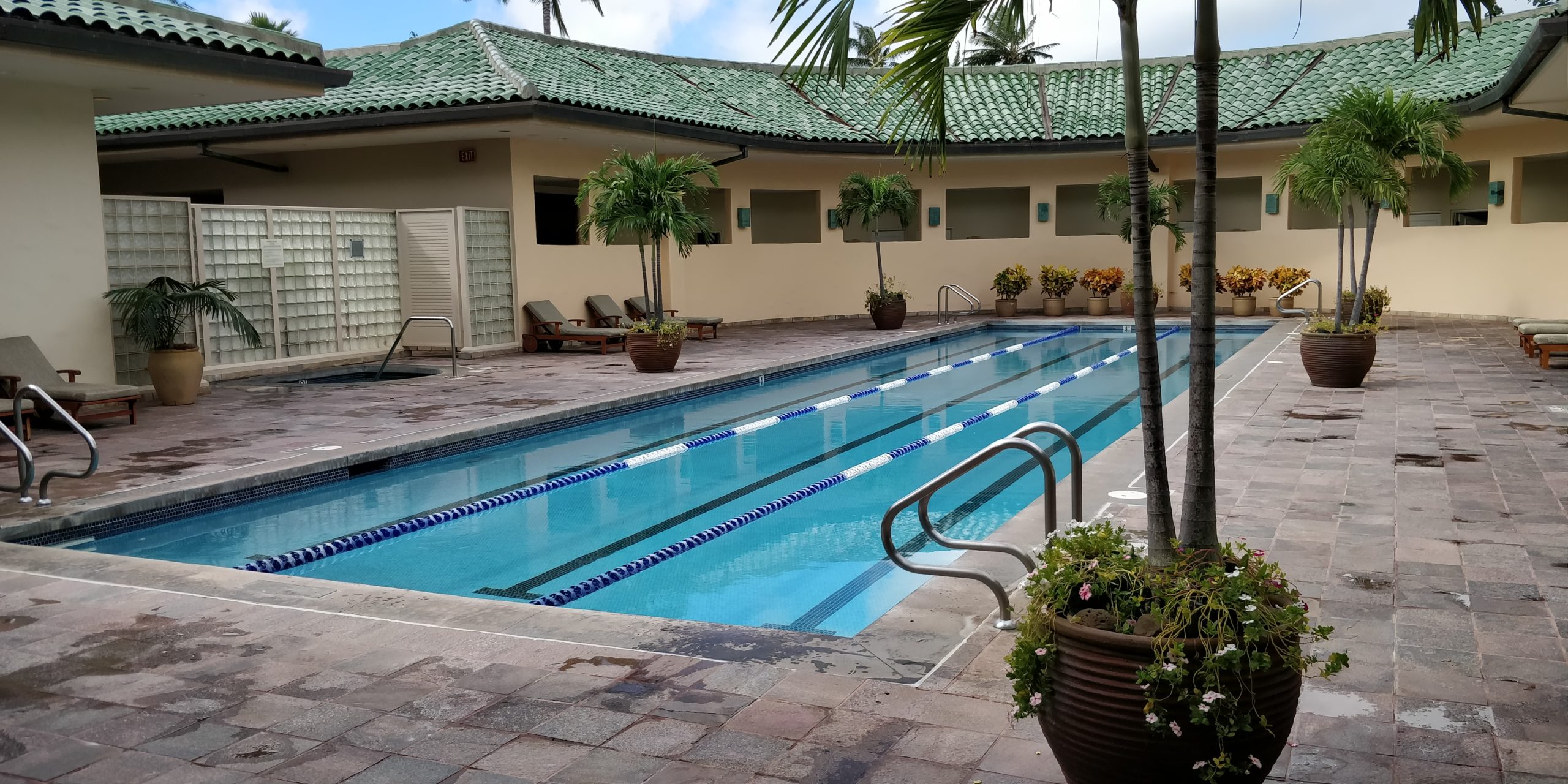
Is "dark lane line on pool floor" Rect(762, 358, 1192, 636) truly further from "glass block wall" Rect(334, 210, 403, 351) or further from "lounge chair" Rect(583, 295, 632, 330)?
"glass block wall" Rect(334, 210, 403, 351)

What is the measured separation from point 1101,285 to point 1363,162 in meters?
12.3

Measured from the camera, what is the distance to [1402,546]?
5.65m

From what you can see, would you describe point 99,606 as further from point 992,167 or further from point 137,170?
point 992,167

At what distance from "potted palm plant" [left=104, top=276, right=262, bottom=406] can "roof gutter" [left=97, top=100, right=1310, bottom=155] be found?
4.15 metres

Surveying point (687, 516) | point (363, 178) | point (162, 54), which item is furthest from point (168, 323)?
point (363, 178)

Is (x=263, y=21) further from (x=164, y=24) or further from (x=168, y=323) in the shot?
(x=164, y=24)

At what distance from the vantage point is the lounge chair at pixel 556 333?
663 inches

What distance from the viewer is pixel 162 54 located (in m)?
10.2

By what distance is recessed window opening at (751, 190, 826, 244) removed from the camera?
2486 cm

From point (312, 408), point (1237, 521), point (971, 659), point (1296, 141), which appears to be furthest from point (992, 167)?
point (971, 659)

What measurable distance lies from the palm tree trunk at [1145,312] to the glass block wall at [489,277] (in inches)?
556

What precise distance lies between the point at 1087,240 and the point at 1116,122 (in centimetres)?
248

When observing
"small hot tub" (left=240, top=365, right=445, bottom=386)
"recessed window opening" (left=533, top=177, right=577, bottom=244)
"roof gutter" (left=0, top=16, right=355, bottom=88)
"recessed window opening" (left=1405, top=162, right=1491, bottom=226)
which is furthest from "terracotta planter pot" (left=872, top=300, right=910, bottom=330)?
"roof gutter" (left=0, top=16, right=355, bottom=88)

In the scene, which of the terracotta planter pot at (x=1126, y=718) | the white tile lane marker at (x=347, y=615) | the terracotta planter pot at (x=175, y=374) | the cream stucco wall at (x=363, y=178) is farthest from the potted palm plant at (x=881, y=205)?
the terracotta planter pot at (x=1126, y=718)
